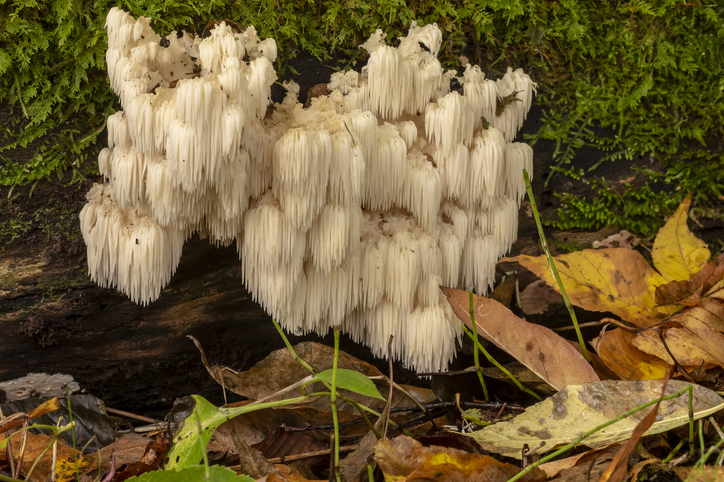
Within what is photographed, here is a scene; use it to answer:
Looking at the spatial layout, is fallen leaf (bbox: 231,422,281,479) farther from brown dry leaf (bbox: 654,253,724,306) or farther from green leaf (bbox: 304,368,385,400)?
brown dry leaf (bbox: 654,253,724,306)

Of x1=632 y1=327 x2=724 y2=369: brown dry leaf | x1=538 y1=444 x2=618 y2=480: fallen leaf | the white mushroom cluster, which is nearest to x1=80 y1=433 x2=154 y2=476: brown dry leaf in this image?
the white mushroom cluster

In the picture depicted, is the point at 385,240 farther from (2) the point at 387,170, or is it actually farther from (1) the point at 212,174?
(1) the point at 212,174

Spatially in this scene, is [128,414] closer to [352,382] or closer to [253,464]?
[253,464]

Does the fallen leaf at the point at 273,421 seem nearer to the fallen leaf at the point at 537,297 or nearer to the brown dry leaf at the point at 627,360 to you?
the brown dry leaf at the point at 627,360

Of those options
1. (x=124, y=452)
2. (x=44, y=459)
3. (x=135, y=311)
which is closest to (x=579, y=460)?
(x=124, y=452)

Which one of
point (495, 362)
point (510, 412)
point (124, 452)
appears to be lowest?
point (124, 452)

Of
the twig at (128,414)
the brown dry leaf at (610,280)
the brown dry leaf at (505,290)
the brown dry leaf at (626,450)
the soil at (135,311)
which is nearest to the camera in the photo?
the brown dry leaf at (626,450)

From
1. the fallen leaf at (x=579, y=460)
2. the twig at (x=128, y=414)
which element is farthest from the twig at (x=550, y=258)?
the twig at (x=128, y=414)
